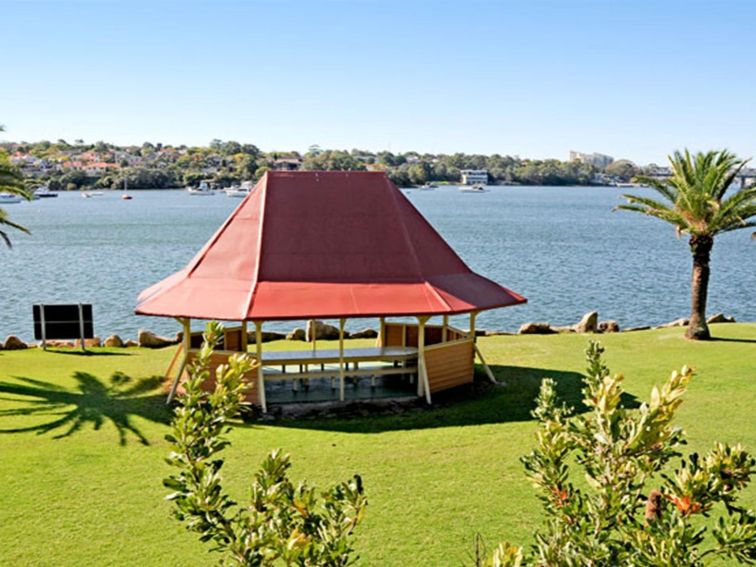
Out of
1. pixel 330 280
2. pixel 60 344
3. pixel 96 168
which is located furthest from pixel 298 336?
pixel 96 168

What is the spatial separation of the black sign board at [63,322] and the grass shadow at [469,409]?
26.3ft

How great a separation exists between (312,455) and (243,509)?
741 cm

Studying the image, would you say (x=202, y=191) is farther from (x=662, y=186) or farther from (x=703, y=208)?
(x=703, y=208)

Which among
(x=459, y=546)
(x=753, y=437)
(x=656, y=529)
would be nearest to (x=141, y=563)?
(x=459, y=546)

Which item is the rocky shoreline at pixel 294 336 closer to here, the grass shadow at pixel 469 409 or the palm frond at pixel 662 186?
the palm frond at pixel 662 186

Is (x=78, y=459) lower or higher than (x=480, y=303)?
lower

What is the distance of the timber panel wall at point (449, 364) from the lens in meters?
14.1

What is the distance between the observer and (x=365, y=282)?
13.7 meters

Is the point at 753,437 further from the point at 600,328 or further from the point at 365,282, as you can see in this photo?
the point at 600,328

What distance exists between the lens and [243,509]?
3.30m

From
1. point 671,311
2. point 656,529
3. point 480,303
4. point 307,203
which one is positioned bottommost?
point 671,311

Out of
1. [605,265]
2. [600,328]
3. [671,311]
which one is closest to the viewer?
[600,328]

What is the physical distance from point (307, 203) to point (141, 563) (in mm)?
8879

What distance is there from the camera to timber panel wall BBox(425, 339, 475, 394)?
1407cm
